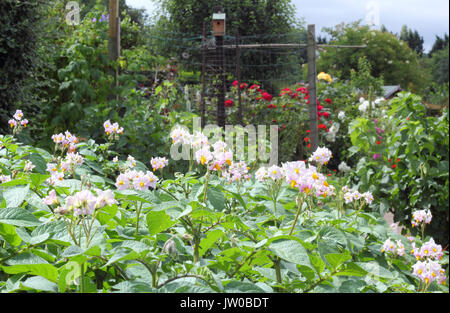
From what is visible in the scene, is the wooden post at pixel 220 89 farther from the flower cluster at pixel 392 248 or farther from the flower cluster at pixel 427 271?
the flower cluster at pixel 427 271

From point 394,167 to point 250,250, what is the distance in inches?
96.9

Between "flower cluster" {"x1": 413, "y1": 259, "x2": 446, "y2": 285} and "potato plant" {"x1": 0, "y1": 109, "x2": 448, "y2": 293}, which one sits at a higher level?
"potato plant" {"x1": 0, "y1": 109, "x2": 448, "y2": 293}

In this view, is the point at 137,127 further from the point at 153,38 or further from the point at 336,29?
→ the point at 336,29

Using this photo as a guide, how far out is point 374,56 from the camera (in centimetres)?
1223

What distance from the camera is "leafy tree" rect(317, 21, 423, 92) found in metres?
9.51

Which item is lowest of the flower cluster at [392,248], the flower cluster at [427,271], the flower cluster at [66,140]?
the flower cluster at [427,271]

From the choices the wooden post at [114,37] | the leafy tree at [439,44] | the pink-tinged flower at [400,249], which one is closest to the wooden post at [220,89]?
the wooden post at [114,37]

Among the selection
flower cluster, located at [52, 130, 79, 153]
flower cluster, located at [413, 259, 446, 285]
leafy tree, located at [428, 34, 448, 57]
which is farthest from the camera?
leafy tree, located at [428, 34, 448, 57]

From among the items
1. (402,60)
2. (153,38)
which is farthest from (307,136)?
(402,60)

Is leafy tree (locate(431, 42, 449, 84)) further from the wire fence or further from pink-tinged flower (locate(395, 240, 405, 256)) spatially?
pink-tinged flower (locate(395, 240, 405, 256))

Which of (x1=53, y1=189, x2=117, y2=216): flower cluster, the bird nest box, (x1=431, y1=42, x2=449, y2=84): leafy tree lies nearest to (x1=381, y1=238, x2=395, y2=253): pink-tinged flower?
(x1=53, y1=189, x2=117, y2=216): flower cluster

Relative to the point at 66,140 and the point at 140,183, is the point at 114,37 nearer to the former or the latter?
the point at 66,140

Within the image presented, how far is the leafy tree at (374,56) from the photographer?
31.2 ft

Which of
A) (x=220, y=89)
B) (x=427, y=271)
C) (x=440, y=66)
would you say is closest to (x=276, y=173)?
(x=427, y=271)
